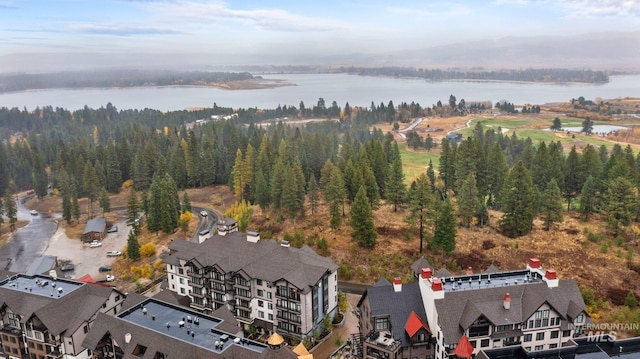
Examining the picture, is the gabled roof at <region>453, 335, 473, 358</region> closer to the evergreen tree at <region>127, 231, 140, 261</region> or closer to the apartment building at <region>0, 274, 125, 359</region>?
the apartment building at <region>0, 274, 125, 359</region>

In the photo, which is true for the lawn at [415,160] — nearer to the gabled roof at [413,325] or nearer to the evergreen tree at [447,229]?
the evergreen tree at [447,229]

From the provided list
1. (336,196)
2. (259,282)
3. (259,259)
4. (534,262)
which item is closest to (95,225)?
(336,196)

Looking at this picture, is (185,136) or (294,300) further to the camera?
(185,136)

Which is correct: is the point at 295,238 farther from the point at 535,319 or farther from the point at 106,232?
the point at 106,232

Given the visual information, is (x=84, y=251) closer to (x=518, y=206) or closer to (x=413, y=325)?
(x=413, y=325)

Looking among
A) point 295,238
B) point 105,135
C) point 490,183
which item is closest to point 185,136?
point 105,135

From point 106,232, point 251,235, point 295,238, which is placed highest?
point 251,235

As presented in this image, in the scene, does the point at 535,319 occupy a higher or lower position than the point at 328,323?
higher
